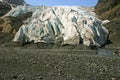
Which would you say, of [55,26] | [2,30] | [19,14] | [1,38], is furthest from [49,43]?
[19,14]

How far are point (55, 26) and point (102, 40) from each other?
28.0 ft

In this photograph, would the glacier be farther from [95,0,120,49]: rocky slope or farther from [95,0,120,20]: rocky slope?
[95,0,120,20]: rocky slope

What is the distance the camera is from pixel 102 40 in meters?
57.3

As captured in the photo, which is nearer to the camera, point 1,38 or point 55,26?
point 55,26

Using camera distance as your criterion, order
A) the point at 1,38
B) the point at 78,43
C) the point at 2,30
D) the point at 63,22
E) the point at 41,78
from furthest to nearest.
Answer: the point at 2,30
the point at 1,38
the point at 63,22
the point at 78,43
the point at 41,78

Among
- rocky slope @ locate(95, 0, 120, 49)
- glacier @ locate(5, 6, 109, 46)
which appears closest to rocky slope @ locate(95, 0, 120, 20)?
rocky slope @ locate(95, 0, 120, 49)

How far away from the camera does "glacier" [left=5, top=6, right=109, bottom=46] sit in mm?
55281

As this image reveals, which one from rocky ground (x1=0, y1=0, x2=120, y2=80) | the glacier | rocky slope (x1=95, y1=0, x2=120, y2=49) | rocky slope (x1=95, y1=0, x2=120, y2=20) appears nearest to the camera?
rocky ground (x1=0, y1=0, x2=120, y2=80)

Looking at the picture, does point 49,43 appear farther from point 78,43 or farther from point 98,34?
Result: point 98,34

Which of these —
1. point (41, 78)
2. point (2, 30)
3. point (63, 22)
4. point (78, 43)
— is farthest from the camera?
point (2, 30)

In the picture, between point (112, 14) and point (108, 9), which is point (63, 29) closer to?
point (112, 14)

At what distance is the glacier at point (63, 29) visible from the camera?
181 feet

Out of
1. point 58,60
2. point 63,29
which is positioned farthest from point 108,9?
point 58,60

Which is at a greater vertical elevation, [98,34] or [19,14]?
[19,14]
